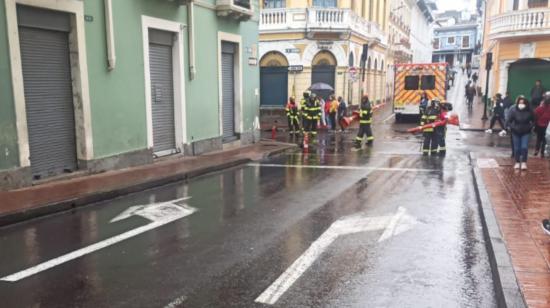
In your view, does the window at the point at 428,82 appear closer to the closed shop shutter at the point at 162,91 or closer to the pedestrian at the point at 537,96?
the pedestrian at the point at 537,96

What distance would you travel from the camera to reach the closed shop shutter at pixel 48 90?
9.51 meters

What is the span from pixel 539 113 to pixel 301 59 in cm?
1647

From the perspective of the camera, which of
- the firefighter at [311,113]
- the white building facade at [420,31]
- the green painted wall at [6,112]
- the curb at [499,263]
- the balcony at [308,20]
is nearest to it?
the curb at [499,263]

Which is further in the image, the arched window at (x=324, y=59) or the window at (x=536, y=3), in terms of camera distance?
the arched window at (x=324, y=59)

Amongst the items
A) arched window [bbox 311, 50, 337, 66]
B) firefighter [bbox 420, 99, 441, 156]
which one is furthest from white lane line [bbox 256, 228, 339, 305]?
arched window [bbox 311, 50, 337, 66]

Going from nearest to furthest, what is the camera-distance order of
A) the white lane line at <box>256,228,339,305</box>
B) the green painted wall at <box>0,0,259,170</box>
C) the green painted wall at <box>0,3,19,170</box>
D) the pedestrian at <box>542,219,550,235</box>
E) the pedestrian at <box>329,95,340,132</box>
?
the white lane line at <box>256,228,339,305</box> < the pedestrian at <box>542,219,550,235</box> < the green painted wall at <box>0,3,19,170</box> < the green painted wall at <box>0,0,259,170</box> < the pedestrian at <box>329,95,340,132</box>

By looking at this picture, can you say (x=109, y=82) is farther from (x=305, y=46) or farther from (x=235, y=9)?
(x=305, y=46)

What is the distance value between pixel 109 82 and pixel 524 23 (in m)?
20.9

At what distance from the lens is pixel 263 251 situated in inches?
243

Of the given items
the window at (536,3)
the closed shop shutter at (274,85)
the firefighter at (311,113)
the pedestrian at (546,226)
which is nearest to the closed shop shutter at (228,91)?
the firefighter at (311,113)

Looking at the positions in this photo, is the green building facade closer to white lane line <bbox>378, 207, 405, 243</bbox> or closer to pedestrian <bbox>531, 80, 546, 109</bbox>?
white lane line <bbox>378, 207, 405, 243</bbox>

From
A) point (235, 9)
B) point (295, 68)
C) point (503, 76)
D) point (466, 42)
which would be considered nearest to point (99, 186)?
point (235, 9)

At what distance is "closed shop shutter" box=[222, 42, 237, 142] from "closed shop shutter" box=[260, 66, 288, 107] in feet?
41.4

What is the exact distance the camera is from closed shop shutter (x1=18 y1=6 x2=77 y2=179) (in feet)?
31.2
